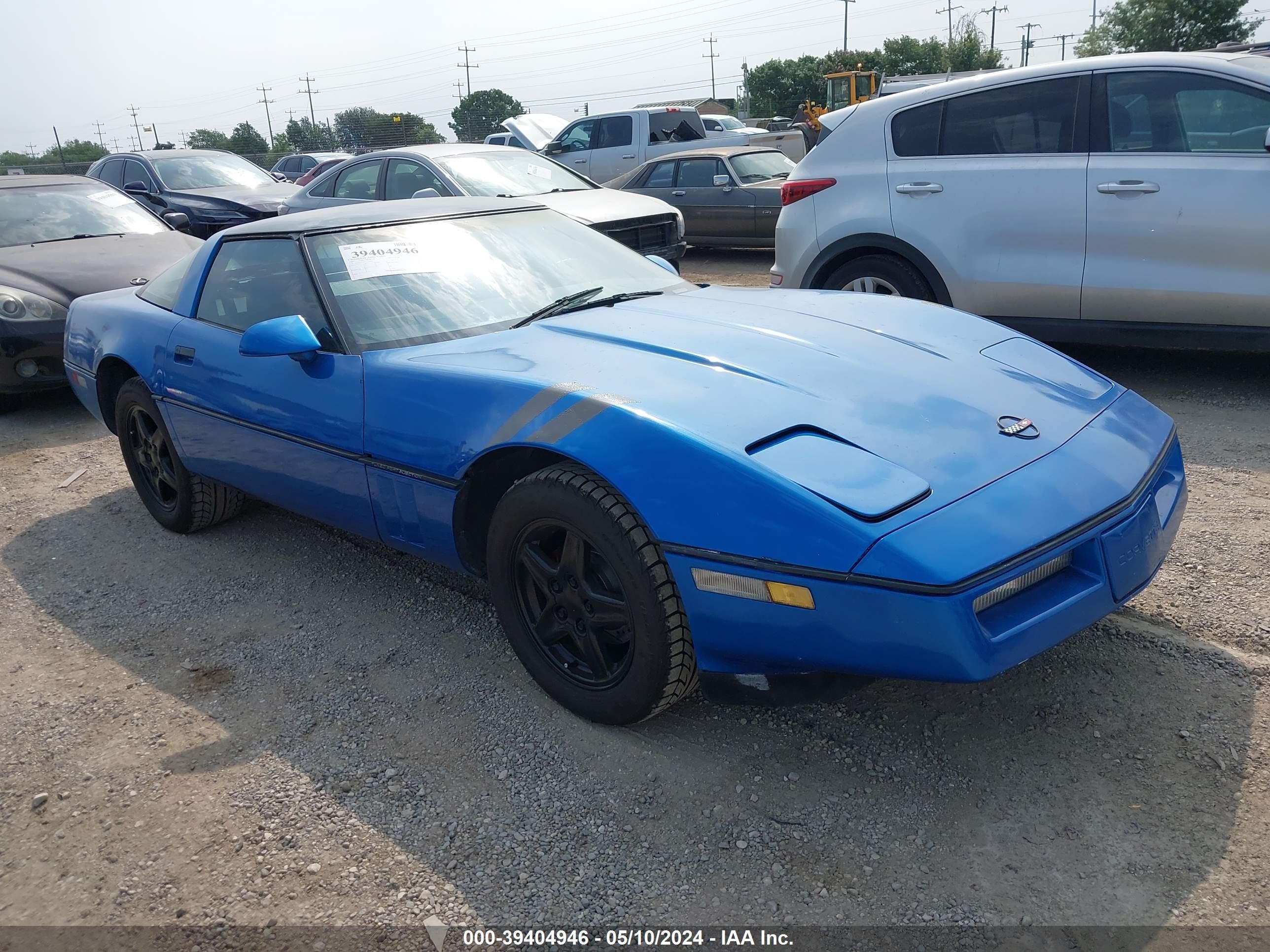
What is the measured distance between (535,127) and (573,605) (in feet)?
44.8

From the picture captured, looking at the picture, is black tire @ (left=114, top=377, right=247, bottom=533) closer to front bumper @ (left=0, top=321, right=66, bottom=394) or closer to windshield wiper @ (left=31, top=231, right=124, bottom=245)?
front bumper @ (left=0, top=321, right=66, bottom=394)

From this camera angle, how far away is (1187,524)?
3.59 meters

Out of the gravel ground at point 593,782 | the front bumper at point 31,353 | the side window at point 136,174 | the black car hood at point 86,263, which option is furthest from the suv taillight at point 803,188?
the side window at point 136,174

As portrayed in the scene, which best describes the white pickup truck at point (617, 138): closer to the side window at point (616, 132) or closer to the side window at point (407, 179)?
the side window at point (616, 132)

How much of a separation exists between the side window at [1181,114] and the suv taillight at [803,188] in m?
1.49

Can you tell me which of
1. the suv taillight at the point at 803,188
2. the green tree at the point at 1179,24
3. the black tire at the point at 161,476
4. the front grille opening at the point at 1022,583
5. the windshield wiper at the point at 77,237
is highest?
the green tree at the point at 1179,24

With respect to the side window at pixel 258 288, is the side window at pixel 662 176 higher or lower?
higher

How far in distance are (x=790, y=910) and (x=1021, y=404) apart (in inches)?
55.8

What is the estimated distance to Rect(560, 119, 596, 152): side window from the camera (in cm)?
1485

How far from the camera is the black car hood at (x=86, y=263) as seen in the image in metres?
6.48

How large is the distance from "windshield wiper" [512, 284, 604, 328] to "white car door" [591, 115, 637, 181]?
11585 mm

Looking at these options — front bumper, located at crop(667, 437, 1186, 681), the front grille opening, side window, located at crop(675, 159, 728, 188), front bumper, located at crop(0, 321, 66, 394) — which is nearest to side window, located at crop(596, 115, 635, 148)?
side window, located at crop(675, 159, 728, 188)

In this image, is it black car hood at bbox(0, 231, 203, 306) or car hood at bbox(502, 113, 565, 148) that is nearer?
black car hood at bbox(0, 231, 203, 306)

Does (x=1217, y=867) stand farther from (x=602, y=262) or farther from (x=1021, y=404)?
(x=602, y=262)
